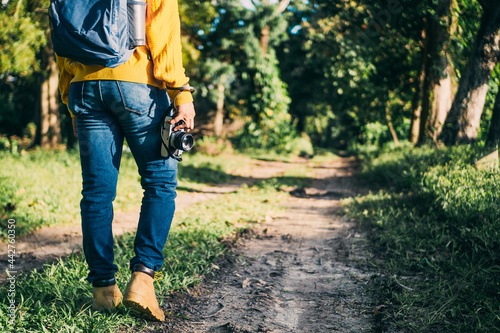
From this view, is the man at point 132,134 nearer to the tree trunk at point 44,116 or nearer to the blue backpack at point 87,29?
the blue backpack at point 87,29

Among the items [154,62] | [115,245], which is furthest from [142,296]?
[115,245]

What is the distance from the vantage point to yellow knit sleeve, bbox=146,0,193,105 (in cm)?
198

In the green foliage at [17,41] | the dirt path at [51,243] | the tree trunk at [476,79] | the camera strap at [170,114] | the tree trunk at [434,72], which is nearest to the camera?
the camera strap at [170,114]

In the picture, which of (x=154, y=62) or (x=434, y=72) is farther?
(x=434, y=72)

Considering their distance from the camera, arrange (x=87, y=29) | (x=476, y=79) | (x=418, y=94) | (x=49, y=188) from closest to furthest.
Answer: (x=87, y=29)
(x=49, y=188)
(x=476, y=79)
(x=418, y=94)

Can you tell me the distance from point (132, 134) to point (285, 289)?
1.43 m

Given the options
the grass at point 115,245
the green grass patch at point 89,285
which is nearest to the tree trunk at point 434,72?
the grass at point 115,245

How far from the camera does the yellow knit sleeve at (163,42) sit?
77.9 inches

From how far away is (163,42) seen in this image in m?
2.00

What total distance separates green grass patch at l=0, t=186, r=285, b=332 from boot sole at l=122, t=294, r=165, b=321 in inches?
3.1

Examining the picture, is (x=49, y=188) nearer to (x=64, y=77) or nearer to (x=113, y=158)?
(x=64, y=77)

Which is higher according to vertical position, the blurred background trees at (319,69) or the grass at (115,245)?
the blurred background trees at (319,69)

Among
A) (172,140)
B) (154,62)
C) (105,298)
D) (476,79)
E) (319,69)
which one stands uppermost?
(319,69)

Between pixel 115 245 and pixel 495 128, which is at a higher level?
pixel 495 128
